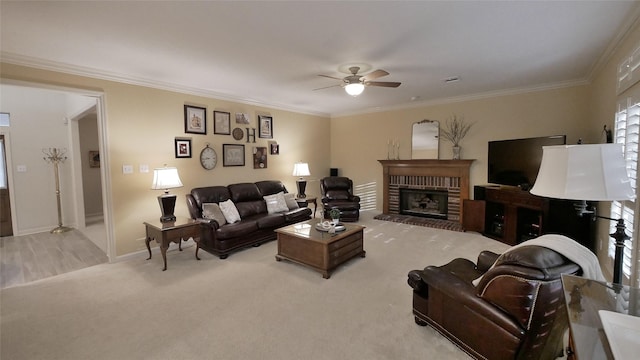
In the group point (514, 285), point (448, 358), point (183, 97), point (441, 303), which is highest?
point (183, 97)

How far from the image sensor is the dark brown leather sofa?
13.1ft

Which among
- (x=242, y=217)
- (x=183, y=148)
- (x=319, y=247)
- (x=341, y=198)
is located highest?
(x=183, y=148)

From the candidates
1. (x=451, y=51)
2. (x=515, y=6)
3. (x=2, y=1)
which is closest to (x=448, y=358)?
(x=515, y=6)

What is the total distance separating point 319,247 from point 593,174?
2.57 m

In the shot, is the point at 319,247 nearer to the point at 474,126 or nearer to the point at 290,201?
the point at 290,201

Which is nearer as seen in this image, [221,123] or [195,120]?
[195,120]

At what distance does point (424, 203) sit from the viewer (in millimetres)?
6430

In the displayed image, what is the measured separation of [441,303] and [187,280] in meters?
2.81

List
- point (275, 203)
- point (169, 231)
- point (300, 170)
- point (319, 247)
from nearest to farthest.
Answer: point (319, 247) < point (169, 231) < point (275, 203) < point (300, 170)

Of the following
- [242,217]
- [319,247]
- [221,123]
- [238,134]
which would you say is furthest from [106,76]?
[319,247]

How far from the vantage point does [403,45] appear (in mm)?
2975

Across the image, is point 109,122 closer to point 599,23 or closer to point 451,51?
point 451,51

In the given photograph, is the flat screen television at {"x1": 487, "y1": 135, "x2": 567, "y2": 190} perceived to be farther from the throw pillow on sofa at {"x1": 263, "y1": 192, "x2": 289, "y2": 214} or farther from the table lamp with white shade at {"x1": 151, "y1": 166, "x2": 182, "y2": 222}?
the table lamp with white shade at {"x1": 151, "y1": 166, "x2": 182, "y2": 222}

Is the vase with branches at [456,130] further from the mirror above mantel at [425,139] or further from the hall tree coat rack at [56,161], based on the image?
the hall tree coat rack at [56,161]
